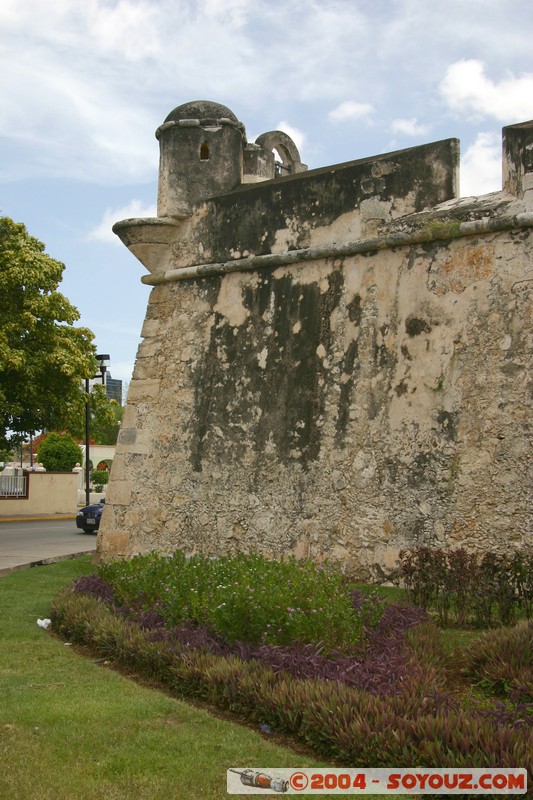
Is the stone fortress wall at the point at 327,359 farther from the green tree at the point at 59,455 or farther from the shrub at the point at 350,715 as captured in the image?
the green tree at the point at 59,455

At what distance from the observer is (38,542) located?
16766 mm

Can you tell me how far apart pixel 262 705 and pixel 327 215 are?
20.2 ft

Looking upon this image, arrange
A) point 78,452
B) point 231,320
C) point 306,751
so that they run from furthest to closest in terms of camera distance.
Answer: point 78,452, point 231,320, point 306,751

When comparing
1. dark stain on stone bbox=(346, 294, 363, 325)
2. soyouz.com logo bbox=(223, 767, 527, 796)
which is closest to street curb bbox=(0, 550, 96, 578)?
dark stain on stone bbox=(346, 294, 363, 325)

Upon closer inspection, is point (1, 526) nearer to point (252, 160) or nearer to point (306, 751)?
point (252, 160)

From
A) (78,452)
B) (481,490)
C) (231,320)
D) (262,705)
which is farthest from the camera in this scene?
(78,452)

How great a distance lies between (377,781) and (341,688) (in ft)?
2.16

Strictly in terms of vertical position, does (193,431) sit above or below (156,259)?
below

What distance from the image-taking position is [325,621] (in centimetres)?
545

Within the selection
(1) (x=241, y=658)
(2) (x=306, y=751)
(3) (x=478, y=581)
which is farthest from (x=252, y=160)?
(2) (x=306, y=751)

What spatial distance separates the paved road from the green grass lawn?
657cm

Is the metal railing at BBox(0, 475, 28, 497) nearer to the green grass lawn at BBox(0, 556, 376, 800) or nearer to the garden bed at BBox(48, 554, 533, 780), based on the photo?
the garden bed at BBox(48, 554, 533, 780)

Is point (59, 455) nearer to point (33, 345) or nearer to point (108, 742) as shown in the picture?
point (33, 345)

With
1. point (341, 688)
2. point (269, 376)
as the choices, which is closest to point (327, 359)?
point (269, 376)
